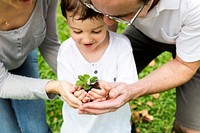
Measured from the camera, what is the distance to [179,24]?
228 cm

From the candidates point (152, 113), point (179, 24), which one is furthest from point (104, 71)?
point (152, 113)

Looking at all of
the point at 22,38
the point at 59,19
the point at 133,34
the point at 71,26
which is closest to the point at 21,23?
the point at 22,38

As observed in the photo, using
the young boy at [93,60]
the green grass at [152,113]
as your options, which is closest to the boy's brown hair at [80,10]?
the young boy at [93,60]

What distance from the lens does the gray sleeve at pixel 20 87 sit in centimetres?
247

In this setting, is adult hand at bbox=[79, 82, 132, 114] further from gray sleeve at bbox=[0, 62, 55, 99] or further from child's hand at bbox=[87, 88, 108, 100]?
gray sleeve at bbox=[0, 62, 55, 99]

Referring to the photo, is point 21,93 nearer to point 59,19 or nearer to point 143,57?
point 143,57

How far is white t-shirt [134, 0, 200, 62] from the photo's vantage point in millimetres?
2172

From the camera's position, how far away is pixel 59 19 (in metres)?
4.54

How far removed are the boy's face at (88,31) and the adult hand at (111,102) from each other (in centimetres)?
24

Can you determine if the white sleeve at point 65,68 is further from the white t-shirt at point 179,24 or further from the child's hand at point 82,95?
the white t-shirt at point 179,24

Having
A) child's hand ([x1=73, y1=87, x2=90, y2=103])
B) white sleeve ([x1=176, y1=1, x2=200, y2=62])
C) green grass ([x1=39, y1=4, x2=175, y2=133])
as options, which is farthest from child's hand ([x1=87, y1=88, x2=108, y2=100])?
green grass ([x1=39, y1=4, x2=175, y2=133])

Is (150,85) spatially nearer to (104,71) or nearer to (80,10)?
(104,71)

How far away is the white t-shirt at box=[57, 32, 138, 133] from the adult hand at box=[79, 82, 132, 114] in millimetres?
80

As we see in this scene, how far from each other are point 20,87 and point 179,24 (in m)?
0.91
